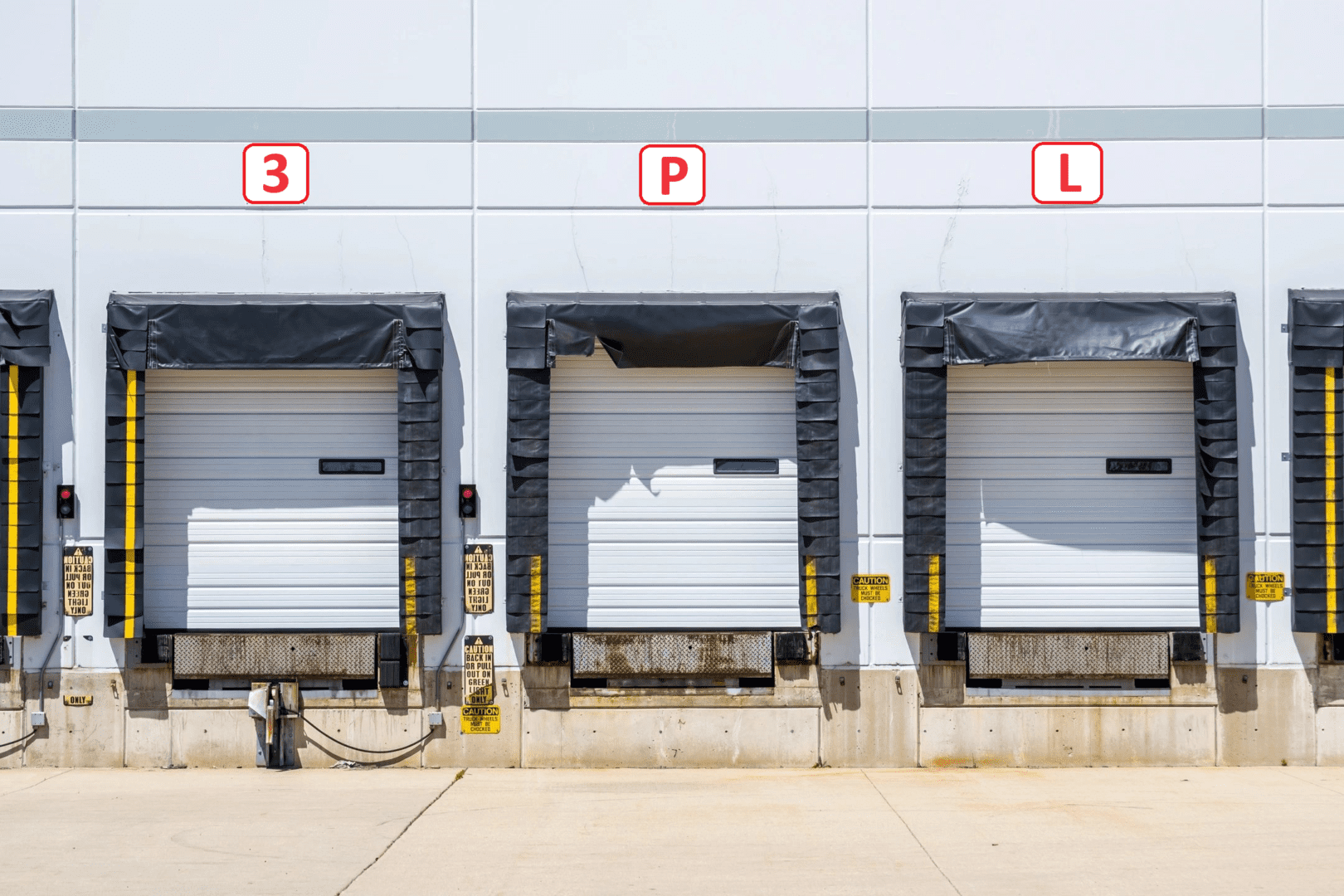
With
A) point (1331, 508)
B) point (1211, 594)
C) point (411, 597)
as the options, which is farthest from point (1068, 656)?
point (411, 597)

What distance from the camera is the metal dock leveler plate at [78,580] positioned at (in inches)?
379

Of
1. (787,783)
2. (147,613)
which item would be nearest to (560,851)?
(787,783)

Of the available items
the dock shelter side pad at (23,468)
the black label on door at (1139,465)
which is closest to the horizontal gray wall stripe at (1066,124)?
the black label on door at (1139,465)

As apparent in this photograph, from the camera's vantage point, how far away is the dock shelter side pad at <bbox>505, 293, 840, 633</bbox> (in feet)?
31.0

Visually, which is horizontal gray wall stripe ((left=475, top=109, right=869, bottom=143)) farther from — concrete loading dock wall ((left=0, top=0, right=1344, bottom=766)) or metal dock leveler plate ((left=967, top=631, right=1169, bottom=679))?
metal dock leveler plate ((left=967, top=631, right=1169, bottom=679))

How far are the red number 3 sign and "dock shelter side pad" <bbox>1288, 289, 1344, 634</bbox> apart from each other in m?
8.40

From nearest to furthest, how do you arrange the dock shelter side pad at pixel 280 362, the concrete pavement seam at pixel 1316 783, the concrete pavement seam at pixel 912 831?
the concrete pavement seam at pixel 912 831
the concrete pavement seam at pixel 1316 783
the dock shelter side pad at pixel 280 362

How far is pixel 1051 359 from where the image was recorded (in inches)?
371

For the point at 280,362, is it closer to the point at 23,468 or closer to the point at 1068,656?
the point at 23,468

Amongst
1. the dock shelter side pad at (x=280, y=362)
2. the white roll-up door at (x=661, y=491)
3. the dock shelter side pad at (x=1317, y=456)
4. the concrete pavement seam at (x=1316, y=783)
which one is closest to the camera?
the concrete pavement seam at (x=1316, y=783)

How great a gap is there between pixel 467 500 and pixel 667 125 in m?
3.58

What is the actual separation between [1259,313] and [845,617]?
171 inches

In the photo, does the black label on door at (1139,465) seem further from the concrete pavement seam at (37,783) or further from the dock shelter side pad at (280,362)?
the concrete pavement seam at (37,783)

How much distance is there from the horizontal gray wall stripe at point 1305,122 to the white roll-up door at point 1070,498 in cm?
215
